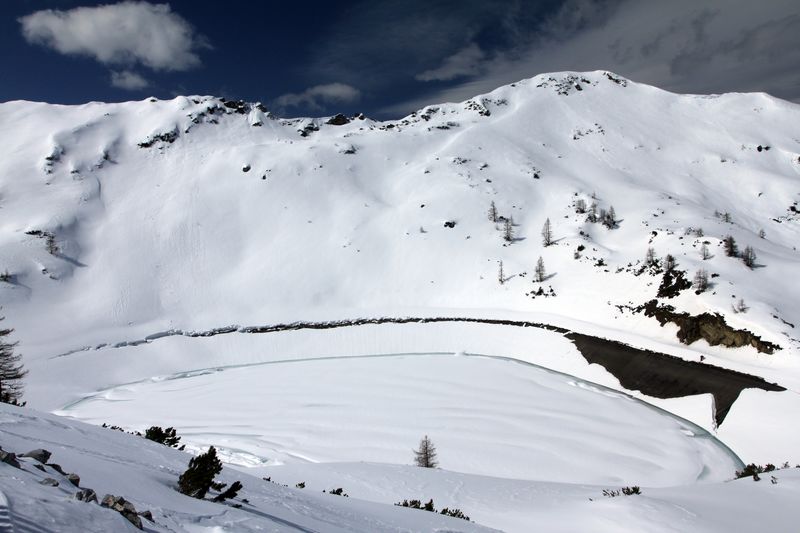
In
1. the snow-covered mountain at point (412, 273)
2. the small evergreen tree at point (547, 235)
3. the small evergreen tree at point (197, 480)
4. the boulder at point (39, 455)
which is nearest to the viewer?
the boulder at point (39, 455)

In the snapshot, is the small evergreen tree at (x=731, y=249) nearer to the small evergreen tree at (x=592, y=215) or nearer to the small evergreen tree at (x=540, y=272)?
the small evergreen tree at (x=540, y=272)

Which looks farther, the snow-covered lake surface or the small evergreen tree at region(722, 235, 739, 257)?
the small evergreen tree at region(722, 235, 739, 257)

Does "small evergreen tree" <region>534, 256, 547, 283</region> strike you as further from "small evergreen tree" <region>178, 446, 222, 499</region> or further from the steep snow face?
"small evergreen tree" <region>178, 446, 222, 499</region>

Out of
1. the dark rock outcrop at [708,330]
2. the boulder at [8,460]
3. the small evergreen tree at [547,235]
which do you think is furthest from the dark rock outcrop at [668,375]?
the boulder at [8,460]

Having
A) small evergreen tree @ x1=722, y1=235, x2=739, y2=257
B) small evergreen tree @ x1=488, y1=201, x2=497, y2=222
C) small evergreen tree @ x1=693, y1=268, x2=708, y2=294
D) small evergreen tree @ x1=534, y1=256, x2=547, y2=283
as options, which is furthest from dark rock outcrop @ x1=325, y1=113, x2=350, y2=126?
small evergreen tree @ x1=693, y1=268, x2=708, y2=294

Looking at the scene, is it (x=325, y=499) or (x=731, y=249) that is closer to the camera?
(x=325, y=499)

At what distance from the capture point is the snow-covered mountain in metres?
28.8

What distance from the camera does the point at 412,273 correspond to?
71.2 metres

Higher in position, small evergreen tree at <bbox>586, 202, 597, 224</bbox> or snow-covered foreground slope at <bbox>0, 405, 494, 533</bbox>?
small evergreen tree at <bbox>586, 202, 597, 224</bbox>

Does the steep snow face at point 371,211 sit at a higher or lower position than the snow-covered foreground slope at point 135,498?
higher

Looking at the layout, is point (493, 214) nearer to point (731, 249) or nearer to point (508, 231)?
point (508, 231)

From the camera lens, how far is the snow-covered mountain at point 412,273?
2884 centimetres

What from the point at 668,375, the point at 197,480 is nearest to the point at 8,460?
the point at 197,480

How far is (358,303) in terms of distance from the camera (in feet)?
221
